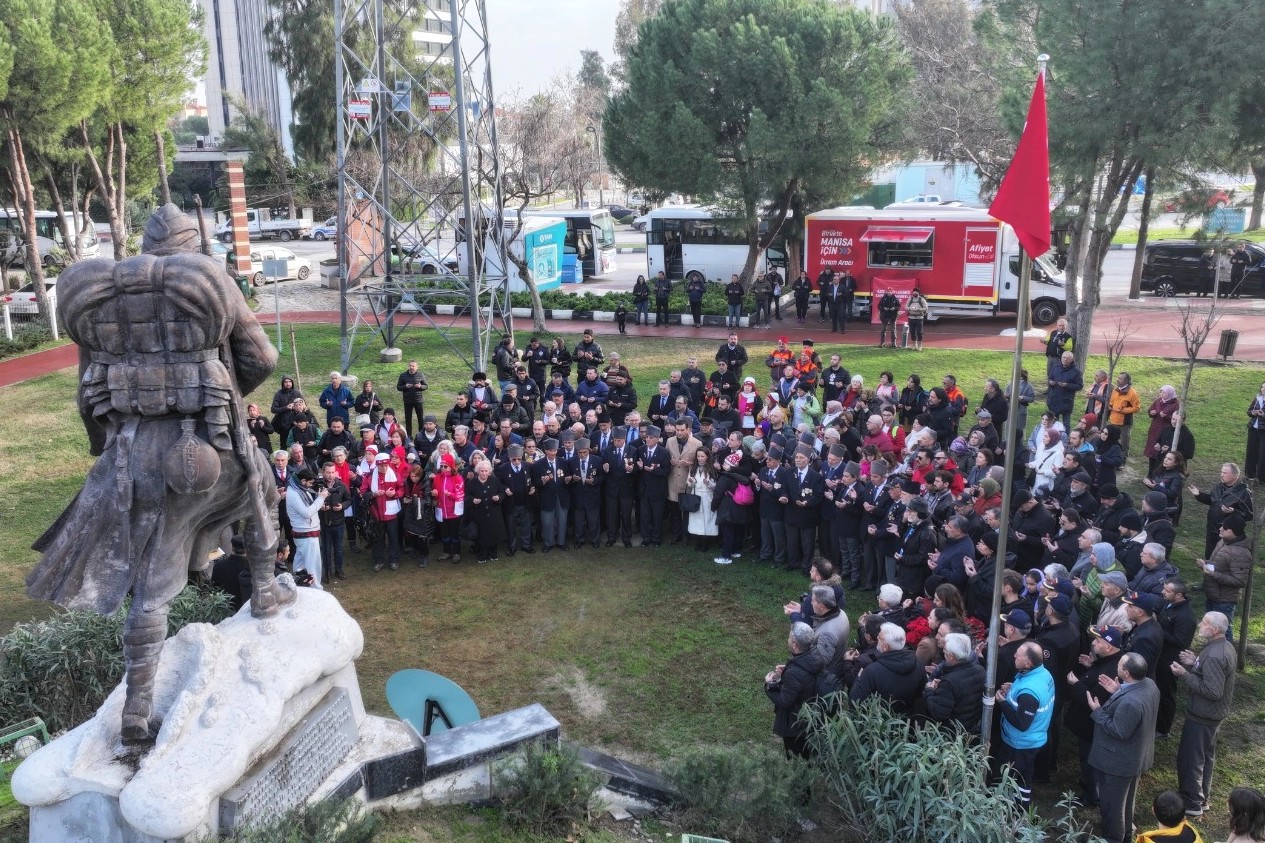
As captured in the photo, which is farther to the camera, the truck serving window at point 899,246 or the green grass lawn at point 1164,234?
the green grass lawn at point 1164,234

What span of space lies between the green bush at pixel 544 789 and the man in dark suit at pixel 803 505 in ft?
17.7

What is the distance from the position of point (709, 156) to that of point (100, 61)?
46.3ft

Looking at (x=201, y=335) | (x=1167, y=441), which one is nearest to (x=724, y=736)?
(x=201, y=335)

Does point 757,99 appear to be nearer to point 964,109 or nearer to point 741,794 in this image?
point 964,109

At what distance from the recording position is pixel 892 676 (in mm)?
7516

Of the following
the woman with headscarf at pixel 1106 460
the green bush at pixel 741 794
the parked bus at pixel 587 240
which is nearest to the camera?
the green bush at pixel 741 794

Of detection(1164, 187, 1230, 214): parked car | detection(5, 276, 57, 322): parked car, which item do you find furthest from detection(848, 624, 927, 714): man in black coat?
detection(5, 276, 57, 322): parked car

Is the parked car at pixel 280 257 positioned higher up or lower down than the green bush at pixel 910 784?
higher up

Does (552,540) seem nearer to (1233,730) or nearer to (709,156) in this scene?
(1233,730)

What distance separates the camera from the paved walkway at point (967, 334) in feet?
74.2

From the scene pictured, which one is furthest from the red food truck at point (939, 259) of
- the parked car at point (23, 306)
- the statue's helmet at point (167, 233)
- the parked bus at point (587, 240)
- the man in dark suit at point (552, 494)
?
the statue's helmet at point (167, 233)

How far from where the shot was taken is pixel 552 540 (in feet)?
42.6

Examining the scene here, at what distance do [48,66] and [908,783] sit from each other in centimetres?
2391

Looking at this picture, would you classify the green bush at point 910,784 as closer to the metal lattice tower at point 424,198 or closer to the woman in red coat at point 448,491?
the woman in red coat at point 448,491
